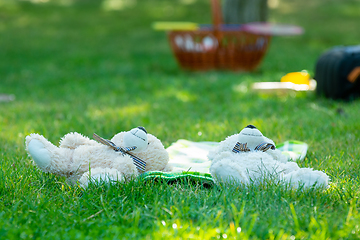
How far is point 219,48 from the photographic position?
255 inches

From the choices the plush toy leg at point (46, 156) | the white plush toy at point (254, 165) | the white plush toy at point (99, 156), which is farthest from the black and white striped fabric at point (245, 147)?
the plush toy leg at point (46, 156)

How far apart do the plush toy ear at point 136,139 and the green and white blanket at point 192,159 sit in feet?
0.48

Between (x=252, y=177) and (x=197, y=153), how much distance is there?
2.49 ft

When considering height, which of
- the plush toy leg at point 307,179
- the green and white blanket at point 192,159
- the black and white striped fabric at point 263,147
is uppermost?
the black and white striped fabric at point 263,147

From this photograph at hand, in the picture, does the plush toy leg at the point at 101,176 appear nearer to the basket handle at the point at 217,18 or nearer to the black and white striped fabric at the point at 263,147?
the black and white striped fabric at the point at 263,147

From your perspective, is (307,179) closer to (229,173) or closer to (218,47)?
(229,173)

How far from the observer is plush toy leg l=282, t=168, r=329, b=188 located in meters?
1.72

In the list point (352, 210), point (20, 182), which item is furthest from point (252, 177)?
point (20, 182)

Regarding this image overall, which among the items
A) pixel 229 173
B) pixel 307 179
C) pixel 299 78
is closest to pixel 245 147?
pixel 229 173

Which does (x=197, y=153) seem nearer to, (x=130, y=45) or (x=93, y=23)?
(x=130, y=45)

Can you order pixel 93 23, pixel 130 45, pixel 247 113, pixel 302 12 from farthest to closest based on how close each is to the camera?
pixel 302 12 < pixel 93 23 < pixel 130 45 < pixel 247 113

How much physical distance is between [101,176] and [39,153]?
1.06ft

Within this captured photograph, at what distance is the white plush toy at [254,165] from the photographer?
1.76m

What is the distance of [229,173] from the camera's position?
178 cm
